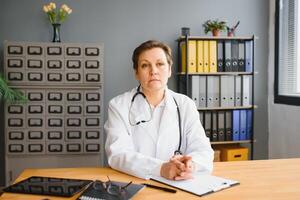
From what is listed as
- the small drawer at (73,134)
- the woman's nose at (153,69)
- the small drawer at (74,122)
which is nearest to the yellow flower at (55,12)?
the small drawer at (74,122)

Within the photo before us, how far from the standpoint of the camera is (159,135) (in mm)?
1644

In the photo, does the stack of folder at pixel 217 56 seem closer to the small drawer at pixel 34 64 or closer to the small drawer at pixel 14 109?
the small drawer at pixel 34 64

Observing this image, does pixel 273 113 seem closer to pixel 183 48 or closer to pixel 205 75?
pixel 205 75

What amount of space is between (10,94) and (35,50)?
51 cm

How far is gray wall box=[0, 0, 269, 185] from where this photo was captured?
346 centimetres

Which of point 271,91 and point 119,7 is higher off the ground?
point 119,7

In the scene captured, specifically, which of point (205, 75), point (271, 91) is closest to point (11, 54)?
point (205, 75)

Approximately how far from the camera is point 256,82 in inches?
155

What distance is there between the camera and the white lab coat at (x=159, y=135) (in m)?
1.53

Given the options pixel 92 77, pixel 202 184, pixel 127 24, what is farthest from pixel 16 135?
pixel 202 184

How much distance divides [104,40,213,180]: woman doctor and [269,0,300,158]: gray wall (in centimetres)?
215

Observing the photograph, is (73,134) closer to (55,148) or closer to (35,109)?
(55,148)

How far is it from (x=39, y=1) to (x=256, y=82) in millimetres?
2673

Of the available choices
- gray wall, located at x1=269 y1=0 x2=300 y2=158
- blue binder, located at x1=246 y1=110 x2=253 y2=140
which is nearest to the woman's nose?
blue binder, located at x1=246 y1=110 x2=253 y2=140
